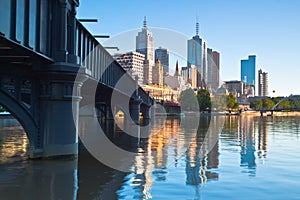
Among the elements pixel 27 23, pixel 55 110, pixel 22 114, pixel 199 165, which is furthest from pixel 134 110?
pixel 27 23

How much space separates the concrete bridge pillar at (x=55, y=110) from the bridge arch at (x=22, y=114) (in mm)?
503

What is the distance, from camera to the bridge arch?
65.7ft

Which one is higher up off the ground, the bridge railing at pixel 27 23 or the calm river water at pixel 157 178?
the bridge railing at pixel 27 23

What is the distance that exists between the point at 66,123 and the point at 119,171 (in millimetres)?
5170

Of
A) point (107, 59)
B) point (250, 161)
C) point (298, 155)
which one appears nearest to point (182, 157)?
point (250, 161)

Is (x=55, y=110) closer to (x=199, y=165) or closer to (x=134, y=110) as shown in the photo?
(x=199, y=165)

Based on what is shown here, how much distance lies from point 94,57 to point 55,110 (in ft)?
45.3

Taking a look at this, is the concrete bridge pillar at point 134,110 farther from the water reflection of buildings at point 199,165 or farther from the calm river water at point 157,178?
the calm river water at point 157,178

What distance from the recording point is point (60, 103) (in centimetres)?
2227

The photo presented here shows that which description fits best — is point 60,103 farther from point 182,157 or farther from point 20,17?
point 182,157

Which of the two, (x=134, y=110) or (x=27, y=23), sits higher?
(x=27, y=23)

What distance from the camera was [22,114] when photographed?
826 inches

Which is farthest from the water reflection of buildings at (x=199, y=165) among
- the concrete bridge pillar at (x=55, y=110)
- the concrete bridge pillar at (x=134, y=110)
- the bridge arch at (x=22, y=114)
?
the concrete bridge pillar at (x=134, y=110)

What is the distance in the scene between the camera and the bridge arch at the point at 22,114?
2002 centimetres
